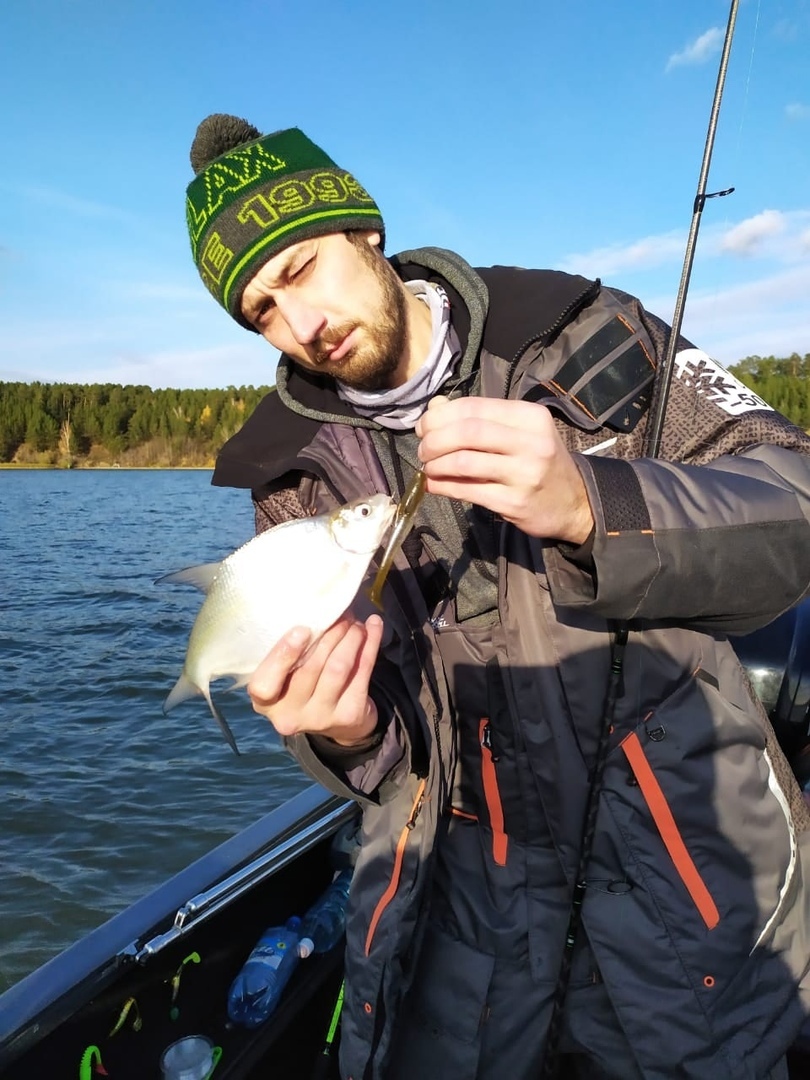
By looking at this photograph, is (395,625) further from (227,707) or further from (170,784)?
(227,707)

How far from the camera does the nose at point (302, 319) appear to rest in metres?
2.60

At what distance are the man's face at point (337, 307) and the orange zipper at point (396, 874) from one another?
4.52ft

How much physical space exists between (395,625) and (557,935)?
1023mm

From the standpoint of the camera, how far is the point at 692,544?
1738 mm

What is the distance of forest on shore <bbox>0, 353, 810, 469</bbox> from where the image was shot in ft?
295

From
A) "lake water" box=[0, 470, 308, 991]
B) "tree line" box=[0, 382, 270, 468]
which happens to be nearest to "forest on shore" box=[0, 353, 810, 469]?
"tree line" box=[0, 382, 270, 468]

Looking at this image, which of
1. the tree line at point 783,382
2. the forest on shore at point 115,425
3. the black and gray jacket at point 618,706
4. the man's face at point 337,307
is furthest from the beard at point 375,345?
the forest on shore at point 115,425

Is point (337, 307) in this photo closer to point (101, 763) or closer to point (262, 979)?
point (262, 979)

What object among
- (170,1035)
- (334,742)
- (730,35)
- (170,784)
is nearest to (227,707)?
(170,784)

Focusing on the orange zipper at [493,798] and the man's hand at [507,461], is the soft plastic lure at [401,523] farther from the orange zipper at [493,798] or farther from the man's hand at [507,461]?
the orange zipper at [493,798]

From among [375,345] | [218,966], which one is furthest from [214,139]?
[218,966]

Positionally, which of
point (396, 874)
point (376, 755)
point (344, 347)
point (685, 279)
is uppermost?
point (685, 279)

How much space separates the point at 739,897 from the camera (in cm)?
212

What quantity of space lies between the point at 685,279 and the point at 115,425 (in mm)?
99207
